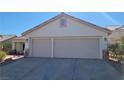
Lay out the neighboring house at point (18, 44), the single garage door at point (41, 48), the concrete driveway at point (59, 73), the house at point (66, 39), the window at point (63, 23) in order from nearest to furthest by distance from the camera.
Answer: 1. the concrete driveway at point (59, 73)
2. the house at point (66, 39)
3. the window at point (63, 23)
4. the single garage door at point (41, 48)
5. the neighboring house at point (18, 44)

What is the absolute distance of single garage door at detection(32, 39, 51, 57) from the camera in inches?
667

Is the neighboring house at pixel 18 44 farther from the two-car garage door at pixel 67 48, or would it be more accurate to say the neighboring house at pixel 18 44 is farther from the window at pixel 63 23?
the window at pixel 63 23

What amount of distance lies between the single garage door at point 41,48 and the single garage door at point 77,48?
2.74 ft

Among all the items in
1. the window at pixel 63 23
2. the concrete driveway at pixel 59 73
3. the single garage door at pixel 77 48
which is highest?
the window at pixel 63 23

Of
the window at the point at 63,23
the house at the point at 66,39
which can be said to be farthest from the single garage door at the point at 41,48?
the window at the point at 63,23

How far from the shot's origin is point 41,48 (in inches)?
674

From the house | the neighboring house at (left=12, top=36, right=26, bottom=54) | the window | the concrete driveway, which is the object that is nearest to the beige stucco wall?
the house

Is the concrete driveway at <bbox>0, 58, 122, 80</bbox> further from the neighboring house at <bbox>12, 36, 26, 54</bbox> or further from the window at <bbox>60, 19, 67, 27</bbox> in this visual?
the neighboring house at <bbox>12, 36, 26, 54</bbox>

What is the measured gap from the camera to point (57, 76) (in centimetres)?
880

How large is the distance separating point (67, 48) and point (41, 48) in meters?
2.73

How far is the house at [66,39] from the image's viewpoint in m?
15.9
